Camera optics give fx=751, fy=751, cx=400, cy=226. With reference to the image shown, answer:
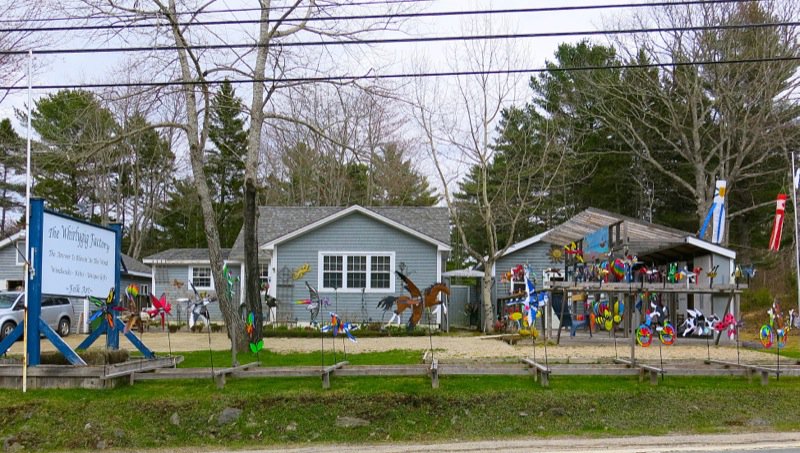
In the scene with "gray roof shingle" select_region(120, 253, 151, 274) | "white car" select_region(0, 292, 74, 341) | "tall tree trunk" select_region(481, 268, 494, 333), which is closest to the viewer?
"white car" select_region(0, 292, 74, 341)

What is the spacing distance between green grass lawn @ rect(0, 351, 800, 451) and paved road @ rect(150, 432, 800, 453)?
376 mm

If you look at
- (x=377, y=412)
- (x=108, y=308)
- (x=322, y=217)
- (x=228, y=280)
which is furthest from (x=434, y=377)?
(x=322, y=217)

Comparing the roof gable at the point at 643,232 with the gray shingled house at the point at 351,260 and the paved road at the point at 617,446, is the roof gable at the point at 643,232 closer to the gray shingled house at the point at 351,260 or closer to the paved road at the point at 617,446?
the gray shingled house at the point at 351,260

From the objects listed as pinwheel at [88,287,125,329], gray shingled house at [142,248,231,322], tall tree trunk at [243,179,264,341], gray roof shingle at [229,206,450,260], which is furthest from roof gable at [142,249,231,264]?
pinwheel at [88,287,125,329]

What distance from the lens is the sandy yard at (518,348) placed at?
1588cm

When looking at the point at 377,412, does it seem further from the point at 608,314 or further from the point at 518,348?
the point at 518,348

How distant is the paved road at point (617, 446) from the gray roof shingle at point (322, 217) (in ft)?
59.8

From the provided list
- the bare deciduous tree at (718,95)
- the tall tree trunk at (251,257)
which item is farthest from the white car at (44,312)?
the bare deciduous tree at (718,95)

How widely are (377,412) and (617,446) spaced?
332 cm

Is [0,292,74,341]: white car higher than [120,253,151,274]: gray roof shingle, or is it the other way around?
[120,253,151,274]: gray roof shingle

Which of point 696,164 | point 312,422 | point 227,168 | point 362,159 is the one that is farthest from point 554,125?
point 227,168

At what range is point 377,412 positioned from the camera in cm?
1068

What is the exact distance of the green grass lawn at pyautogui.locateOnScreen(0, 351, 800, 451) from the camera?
10125 mm

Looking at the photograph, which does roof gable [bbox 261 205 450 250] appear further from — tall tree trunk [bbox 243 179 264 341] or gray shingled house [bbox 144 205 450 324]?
tall tree trunk [bbox 243 179 264 341]
